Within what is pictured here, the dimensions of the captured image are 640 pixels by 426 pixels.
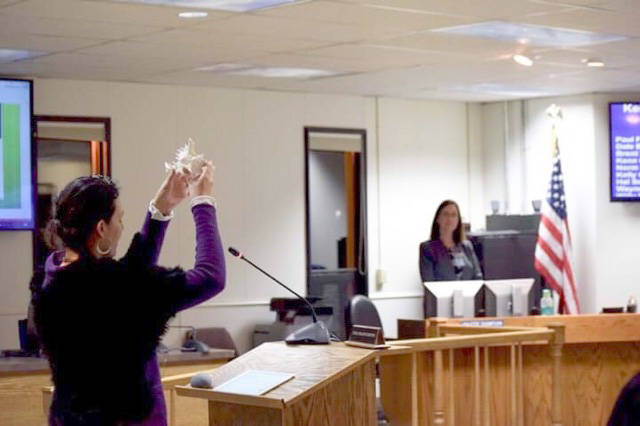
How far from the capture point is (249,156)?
10016 millimetres

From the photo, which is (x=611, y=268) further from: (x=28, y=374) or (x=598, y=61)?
(x=28, y=374)

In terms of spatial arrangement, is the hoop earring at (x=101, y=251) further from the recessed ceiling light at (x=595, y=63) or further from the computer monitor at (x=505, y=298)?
the recessed ceiling light at (x=595, y=63)

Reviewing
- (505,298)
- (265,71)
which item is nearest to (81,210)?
(505,298)

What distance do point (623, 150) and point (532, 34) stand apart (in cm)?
352

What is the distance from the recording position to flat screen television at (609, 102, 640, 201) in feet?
35.0

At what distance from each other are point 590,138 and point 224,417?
23.9 feet

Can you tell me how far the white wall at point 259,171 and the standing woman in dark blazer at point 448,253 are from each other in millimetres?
1798

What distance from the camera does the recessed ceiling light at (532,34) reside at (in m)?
7.13

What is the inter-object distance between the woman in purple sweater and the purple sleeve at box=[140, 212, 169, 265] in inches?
5.3

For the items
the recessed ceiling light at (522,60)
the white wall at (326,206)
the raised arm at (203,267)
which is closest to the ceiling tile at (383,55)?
the recessed ceiling light at (522,60)

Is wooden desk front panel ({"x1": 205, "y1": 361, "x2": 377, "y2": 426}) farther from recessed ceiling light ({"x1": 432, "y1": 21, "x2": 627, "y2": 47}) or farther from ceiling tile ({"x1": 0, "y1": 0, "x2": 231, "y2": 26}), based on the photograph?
recessed ceiling light ({"x1": 432, "y1": 21, "x2": 627, "y2": 47})

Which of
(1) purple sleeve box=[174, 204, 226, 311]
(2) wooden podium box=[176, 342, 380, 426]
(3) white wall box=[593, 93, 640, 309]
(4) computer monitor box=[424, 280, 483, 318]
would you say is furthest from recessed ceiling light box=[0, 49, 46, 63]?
(3) white wall box=[593, 93, 640, 309]

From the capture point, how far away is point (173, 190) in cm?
325

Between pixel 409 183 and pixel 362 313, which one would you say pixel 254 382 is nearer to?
pixel 362 313
